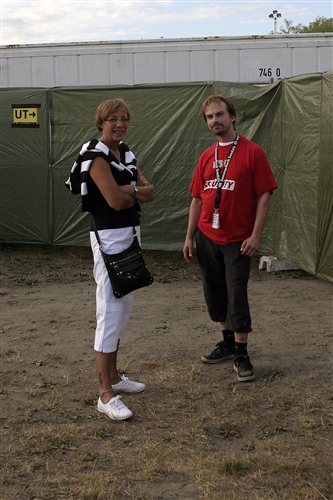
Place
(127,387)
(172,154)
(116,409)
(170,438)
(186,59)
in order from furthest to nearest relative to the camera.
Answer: (186,59)
(172,154)
(127,387)
(116,409)
(170,438)

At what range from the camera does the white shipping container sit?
28.5ft

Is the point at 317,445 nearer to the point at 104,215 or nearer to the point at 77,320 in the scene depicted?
the point at 104,215

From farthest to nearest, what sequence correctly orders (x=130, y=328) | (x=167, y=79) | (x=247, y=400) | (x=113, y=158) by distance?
(x=167, y=79) < (x=130, y=328) < (x=247, y=400) < (x=113, y=158)

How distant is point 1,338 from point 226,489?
294cm

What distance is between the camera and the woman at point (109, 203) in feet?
12.0

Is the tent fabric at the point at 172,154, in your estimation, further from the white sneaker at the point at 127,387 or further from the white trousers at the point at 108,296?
the white trousers at the point at 108,296

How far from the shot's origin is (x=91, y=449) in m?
3.47

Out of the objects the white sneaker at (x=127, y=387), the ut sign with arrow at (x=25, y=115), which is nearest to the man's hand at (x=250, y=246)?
the white sneaker at (x=127, y=387)

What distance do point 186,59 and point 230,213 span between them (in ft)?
16.5

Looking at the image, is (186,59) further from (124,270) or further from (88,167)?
(124,270)

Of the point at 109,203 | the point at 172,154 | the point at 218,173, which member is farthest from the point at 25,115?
the point at 109,203

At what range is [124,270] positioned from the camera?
3.72m

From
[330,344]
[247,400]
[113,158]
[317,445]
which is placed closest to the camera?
[317,445]

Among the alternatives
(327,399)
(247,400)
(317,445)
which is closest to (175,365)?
(247,400)
